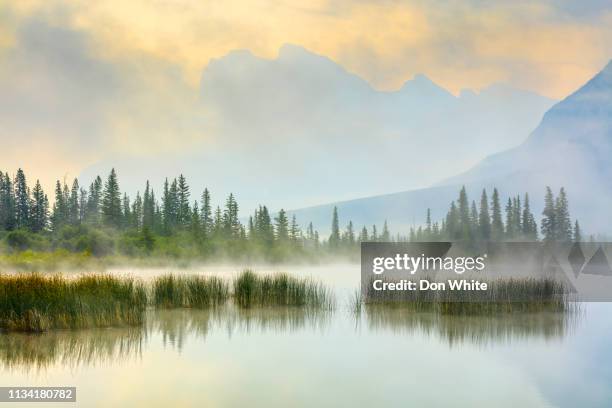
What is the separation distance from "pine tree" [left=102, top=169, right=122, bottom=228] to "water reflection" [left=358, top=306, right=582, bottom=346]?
48.8 m

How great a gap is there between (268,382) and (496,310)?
928 centimetres

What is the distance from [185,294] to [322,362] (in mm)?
6985

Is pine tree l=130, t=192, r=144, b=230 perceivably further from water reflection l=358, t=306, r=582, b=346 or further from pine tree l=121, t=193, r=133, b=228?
water reflection l=358, t=306, r=582, b=346

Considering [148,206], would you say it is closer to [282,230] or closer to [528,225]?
[282,230]

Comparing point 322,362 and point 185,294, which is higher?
point 185,294

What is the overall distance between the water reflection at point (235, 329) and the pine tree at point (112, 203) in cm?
4752

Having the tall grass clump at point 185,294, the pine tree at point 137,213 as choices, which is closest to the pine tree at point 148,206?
the pine tree at point 137,213

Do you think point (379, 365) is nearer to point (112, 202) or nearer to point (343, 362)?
point (343, 362)

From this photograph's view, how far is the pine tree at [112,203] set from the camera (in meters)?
65.7

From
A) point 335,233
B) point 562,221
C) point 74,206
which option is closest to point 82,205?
point 74,206

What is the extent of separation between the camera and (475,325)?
742 inches

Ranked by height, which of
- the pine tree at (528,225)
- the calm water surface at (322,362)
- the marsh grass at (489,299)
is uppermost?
the pine tree at (528,225)

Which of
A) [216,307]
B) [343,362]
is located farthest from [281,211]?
[343,362]

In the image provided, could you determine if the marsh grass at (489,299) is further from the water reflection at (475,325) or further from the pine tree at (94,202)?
the pine tree at (94,202)
